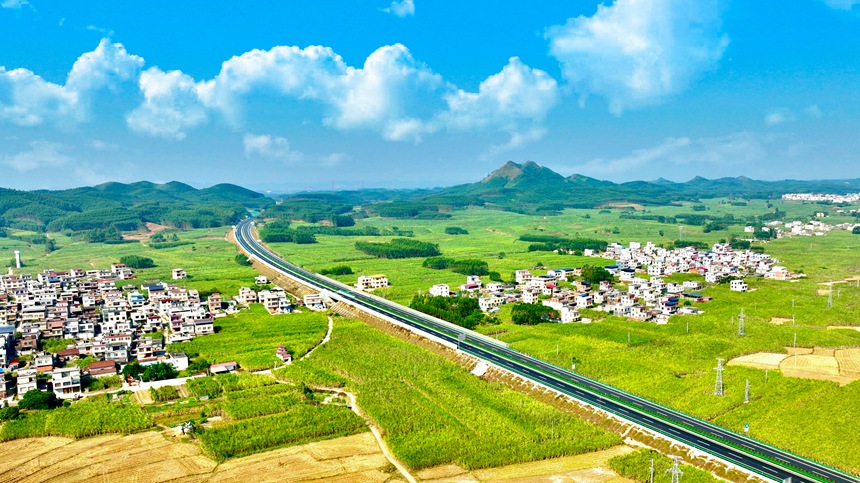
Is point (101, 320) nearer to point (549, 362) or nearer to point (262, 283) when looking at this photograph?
point (262, 283)

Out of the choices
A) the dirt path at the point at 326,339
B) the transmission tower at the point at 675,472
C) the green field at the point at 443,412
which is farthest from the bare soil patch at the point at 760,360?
the dirt path at the point at 326,339

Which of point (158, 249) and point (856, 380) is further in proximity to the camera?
point (158, 249)

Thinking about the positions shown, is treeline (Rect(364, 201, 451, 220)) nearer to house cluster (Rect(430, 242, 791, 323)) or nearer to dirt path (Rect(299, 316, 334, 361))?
house cluster (Rect(430, 242, 791, 323))

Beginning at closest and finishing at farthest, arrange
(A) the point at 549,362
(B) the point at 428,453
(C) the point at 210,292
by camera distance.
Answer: (B) the point at 428,453, (A) the point at 549,362, (C) the point at 210,292

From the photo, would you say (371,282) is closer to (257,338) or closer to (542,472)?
(257,338)

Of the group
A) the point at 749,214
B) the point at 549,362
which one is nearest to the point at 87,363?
the point at 549,362

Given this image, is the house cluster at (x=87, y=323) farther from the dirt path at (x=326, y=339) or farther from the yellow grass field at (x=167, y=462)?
the dirt path at (x=326, y=339)

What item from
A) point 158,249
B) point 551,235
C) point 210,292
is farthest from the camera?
point 551,235

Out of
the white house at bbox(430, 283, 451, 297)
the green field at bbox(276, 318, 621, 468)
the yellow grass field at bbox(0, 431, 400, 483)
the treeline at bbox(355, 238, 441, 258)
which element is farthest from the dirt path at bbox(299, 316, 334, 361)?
the treeline at bbox(355, 238, 441, 258)
